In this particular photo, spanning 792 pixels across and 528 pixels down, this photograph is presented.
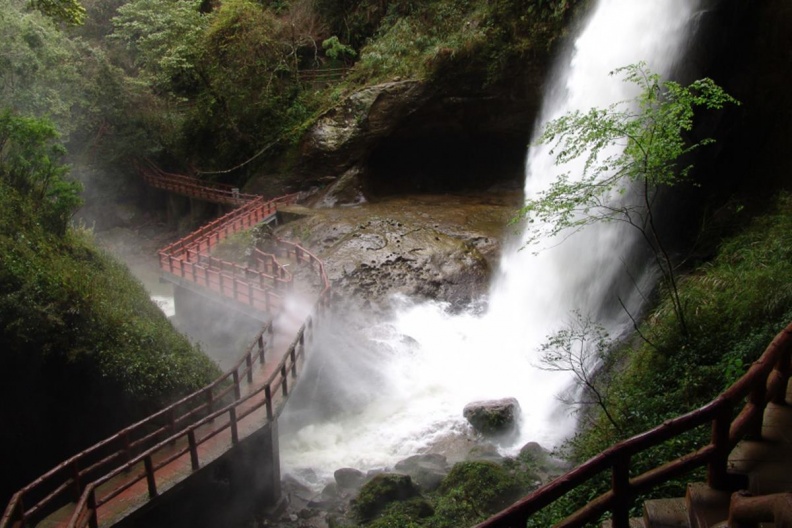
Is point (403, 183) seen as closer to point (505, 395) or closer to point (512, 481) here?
point (505, 395)

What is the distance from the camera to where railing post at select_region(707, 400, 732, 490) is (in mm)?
4059

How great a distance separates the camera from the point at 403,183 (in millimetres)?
25047

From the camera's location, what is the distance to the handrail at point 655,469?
3.79 meters

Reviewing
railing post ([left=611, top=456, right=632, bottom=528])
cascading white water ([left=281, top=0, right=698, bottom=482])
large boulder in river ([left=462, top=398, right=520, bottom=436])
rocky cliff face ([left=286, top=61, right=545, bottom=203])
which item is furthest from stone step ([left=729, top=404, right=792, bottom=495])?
rocky cliff face ([left=286, top=61, right=545, bottom=203])

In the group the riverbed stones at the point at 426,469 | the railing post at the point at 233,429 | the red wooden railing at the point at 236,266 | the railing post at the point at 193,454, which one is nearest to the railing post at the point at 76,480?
the railing post at the point at 193,454

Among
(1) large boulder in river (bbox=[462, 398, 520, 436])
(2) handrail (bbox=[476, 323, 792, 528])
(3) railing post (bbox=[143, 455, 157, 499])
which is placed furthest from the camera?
(1) large boulder in river (bbox=[462, 398, 520, 436])

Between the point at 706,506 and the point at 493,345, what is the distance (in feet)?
37.6

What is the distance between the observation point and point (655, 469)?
405 cm

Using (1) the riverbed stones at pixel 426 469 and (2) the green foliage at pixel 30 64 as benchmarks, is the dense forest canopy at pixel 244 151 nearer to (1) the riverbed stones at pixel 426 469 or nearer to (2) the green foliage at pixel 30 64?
(2) the green foliage at pixel 30 64

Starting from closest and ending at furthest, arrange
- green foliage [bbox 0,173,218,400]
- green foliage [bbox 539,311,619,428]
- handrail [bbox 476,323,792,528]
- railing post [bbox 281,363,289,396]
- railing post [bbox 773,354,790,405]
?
handrail [bbox 476,323,792,528] → railing post [bbox 773,354,790,405] → green foliage [bbox 0,173,218,400] → green foliage [bbox 539,311,619,428] → railing post [bbox 281,363,289,396]

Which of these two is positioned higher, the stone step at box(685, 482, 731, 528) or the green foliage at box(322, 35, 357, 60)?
the green foliage at box(322, 35, 357, 60)

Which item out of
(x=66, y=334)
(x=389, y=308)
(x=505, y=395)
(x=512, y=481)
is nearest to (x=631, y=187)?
(x=505, y=395)

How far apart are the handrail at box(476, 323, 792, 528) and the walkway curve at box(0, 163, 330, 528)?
6190 mm

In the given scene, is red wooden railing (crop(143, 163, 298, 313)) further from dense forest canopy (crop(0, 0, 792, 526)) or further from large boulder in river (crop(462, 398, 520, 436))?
large boulder in river (crop(462, 398, 520, 436))
